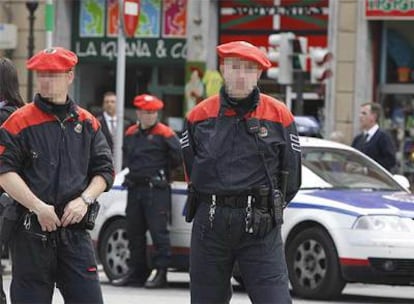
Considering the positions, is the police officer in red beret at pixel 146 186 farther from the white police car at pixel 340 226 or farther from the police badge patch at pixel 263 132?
the police badge patch at pixel 263 132

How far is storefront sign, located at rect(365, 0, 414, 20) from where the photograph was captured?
861 inches

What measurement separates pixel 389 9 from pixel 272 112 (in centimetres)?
1532

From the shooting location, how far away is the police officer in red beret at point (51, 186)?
22.4ft

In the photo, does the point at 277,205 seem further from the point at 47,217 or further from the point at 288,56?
the point at 288,56

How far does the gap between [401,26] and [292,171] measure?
51.5 ft

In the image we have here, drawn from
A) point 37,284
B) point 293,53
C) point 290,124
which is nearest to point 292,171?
point 290,124

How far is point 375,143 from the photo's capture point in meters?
16.3

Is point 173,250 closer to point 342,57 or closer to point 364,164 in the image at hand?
point 364,164

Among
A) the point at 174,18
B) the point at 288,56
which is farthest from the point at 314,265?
the point at 174,18

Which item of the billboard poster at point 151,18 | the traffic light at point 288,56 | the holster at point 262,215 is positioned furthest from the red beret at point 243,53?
the billboard poster at point 151,18

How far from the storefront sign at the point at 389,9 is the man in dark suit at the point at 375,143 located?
222 inches

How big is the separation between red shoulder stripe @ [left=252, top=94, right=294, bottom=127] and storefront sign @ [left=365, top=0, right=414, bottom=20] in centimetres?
1499

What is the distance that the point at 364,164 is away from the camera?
13.5 m

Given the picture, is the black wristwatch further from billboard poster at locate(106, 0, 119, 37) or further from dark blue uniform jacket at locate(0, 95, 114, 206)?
billboard poster at locate(106, 0, 119, 37)
